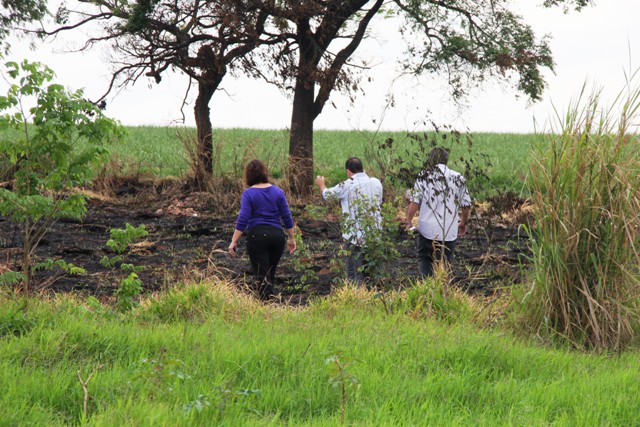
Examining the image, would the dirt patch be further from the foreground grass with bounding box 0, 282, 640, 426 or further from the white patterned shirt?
the foreground grass with bounding box 0, 282, 640, 426

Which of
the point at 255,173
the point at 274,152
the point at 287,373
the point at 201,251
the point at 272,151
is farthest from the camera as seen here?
the point at 274,152

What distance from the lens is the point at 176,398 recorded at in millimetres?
5648

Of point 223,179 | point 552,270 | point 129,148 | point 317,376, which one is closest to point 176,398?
point 317,376

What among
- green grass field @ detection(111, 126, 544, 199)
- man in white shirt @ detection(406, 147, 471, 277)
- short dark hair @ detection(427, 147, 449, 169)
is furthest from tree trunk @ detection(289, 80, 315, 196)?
short dark hair @ detection(427, 147, 449, 169)

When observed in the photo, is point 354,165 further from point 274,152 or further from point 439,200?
point 274,152

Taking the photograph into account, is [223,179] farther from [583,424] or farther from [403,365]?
[583,424]

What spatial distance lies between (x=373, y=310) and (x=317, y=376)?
2.94 metres

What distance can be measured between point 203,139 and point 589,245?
1466 cm

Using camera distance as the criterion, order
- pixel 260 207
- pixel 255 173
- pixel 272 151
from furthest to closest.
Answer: pixel 272 151, pixel 255 173, pixel 260 207

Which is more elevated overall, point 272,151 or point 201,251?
point 272,151

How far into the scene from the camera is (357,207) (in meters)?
10.4

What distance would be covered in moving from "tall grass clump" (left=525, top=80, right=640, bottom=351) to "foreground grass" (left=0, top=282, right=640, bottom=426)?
0.48 metres

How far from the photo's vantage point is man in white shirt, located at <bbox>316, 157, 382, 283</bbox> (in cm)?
1010

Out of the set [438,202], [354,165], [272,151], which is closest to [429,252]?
[438,202]
